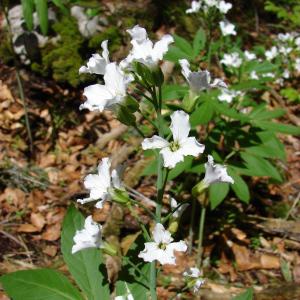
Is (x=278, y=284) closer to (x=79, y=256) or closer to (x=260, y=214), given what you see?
(x=260, y=214)

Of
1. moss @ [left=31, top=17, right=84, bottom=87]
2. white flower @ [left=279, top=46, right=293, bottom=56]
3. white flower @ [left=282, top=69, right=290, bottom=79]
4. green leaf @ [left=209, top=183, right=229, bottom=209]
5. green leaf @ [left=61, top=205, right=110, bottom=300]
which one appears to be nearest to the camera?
green leaf @ [left=61, top=205, right=110, bottom=300]

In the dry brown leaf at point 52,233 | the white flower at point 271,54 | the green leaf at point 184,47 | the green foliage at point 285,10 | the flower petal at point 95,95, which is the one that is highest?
the green foliage at point 285,10

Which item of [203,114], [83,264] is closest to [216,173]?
[83,264]

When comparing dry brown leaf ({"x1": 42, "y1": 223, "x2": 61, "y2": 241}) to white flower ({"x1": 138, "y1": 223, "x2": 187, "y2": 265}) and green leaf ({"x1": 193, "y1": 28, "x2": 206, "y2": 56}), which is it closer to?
green leaf ({"x1": 193, "y1": 28, "x2": 206, "y2": 56})

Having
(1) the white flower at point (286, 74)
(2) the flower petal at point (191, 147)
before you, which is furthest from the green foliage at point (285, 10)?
(2) the flower petal at point (191, 147)

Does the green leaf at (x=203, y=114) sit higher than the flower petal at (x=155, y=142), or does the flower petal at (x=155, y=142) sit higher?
the flower petal at (x=155, y=142)

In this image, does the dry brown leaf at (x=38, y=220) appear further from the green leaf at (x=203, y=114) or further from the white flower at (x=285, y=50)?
the white flower at (x=285, y=50)

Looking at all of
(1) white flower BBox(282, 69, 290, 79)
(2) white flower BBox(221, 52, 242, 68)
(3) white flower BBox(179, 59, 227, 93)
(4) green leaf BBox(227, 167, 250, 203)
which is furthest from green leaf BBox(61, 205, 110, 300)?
(1) white flower BBox(282, 69, 290, 79)
